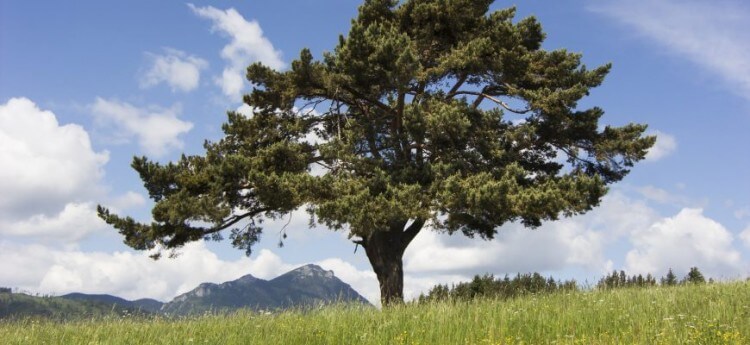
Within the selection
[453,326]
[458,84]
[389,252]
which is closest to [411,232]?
[389,252]

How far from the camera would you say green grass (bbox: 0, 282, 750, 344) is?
860 centimetres

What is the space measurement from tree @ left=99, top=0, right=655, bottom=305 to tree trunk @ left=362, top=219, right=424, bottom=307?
0.06 m

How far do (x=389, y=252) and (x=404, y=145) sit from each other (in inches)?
153

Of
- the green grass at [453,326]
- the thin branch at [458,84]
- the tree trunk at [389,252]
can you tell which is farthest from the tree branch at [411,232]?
the green grass at [453,326]

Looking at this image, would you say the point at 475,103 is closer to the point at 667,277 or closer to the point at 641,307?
the point at 667,277

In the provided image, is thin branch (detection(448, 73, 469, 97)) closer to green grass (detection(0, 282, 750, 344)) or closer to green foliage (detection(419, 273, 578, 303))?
green foliage (detection(419, 273, 578, 303))

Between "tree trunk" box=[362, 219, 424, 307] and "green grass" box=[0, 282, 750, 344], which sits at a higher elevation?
"tree trunk" box=[362, 219, 424, 307]

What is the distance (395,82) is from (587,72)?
7.98 m

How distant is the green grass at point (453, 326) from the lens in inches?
339

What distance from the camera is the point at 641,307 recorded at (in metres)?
11.0

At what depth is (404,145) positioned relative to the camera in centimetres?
2111

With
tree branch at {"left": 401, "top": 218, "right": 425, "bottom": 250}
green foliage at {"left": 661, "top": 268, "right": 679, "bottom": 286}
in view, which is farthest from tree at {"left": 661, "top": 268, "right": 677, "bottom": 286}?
tree branch at {"left": 401, "top": 218, "right": 425, "bottom": 250}

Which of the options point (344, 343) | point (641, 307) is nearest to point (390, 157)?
point (641, 307)

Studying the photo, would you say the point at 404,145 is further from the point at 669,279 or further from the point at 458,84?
the point at 669,279
